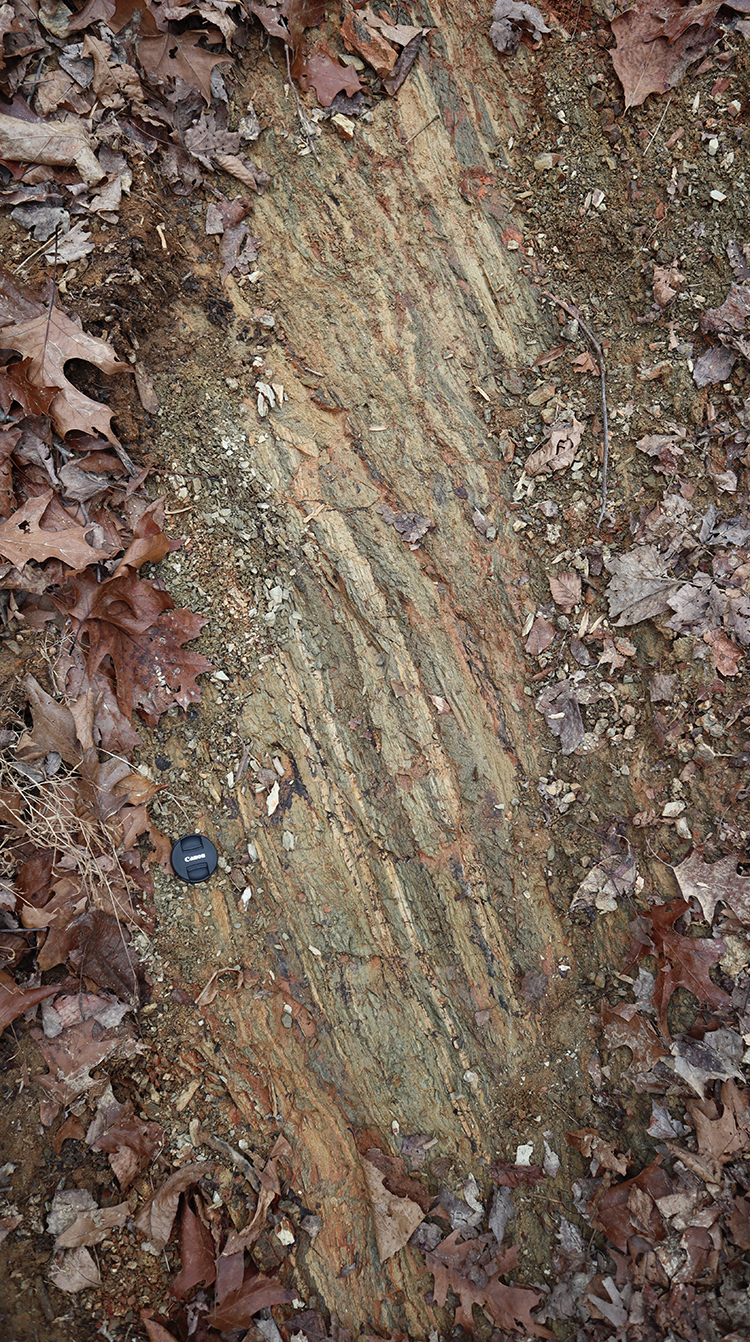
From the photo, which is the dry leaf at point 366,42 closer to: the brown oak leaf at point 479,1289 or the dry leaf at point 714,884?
the dry leaf at point 714,884

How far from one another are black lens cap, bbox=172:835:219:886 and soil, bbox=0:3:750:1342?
0.06m

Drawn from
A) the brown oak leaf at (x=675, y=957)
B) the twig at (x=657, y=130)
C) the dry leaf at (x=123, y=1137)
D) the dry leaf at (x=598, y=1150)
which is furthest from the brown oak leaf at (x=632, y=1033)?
the twig at (x=657, y=130)

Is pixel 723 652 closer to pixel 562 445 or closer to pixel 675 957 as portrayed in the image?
pixel 562 445

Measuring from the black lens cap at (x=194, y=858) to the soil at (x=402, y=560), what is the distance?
0.06 m

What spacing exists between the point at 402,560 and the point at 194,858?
157cm

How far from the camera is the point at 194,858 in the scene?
109 inches

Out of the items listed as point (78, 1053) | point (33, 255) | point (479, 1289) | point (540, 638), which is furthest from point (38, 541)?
point (479, 1289)

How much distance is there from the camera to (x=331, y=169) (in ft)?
9.41

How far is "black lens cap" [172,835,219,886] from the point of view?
2.75 m

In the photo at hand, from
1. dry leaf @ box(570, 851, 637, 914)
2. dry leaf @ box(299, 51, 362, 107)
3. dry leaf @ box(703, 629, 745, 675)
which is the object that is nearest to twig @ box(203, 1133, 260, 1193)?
dry leaf @ box(570, 851, 637, 914)

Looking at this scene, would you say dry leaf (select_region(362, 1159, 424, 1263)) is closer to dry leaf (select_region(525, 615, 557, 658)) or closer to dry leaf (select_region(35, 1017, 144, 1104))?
dry leaf (select_region(35, 1017, 144, 1104))

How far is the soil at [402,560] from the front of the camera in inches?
108

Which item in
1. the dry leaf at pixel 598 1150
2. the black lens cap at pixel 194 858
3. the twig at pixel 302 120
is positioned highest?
the twig at pixel 302 120

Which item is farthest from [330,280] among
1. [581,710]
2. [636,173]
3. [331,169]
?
[581,710]
